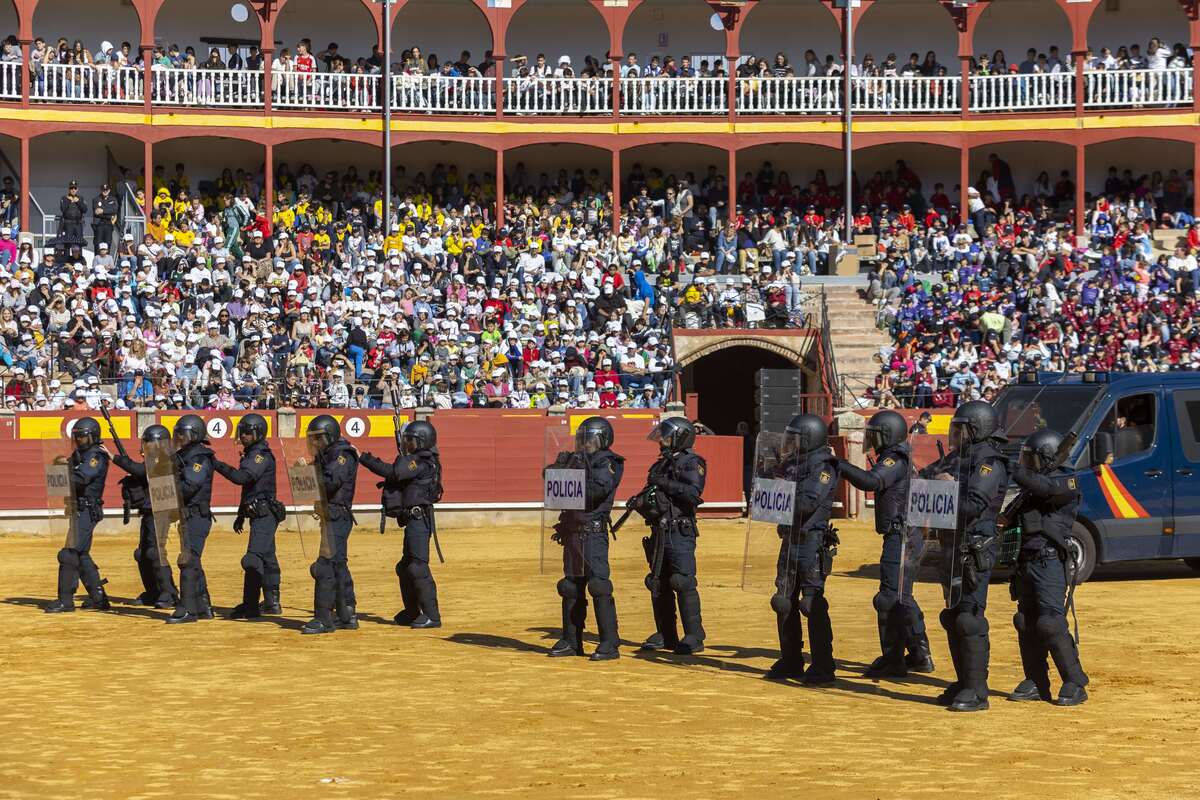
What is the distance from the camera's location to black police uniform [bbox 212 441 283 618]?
615 inches

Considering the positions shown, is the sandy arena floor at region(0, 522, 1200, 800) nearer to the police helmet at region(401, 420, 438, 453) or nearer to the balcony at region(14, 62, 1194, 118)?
the police helmet at region(401, 420, 438, 453)

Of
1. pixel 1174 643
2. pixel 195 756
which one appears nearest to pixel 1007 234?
pixel 1174 643

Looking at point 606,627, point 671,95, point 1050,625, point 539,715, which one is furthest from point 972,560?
point 671,95

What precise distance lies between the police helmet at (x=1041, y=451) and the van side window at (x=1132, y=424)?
6689mm

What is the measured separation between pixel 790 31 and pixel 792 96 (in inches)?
117

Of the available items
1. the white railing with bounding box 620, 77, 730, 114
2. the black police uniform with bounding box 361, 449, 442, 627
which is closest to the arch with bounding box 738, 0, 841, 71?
the white railing with bounding box 620, 77, 730, 114

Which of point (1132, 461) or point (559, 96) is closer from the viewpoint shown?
point (1132, 461)

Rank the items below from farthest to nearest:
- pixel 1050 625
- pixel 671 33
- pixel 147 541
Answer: pixel 671 33 → pixel 147 541 → pixel 1050 625

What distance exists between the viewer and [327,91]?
37156 mm

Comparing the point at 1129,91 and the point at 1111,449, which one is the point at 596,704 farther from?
the point at 1129,91

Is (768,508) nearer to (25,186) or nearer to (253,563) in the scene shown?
(253,563)

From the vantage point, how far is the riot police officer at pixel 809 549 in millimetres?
12062

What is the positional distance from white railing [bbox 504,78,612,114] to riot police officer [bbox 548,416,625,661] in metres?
25.4

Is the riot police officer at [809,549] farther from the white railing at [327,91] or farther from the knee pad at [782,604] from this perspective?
the white railing at [327,91]
